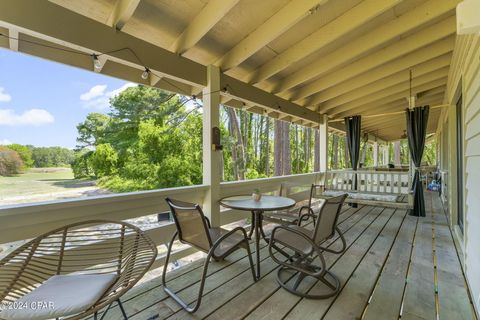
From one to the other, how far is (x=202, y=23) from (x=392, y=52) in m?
2.81

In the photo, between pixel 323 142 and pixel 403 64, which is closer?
pixel 403 64

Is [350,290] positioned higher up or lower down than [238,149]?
lower down

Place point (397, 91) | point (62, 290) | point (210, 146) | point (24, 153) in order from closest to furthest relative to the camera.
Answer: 1. point (62, 290)
2. point (210, 146)
3. point (397, 91)
4. point (24, 153)

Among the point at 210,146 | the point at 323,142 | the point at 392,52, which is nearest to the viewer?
the point at 210,146

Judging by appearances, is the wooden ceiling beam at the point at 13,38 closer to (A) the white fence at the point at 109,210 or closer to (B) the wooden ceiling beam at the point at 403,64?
(A) the white fence at the point at 109,210

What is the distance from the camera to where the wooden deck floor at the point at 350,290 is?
171cm

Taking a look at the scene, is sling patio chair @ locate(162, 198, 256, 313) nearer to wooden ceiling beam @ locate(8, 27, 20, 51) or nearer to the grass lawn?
wooden ceiling beam @ locate(8, 27, 20, 51)

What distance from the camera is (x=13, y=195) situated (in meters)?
8.81

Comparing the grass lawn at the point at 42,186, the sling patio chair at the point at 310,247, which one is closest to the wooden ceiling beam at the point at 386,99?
the sling patio chair at the point at 310,247

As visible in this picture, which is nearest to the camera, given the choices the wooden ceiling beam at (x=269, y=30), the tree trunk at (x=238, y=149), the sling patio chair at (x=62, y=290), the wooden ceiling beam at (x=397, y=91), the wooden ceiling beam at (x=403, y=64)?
the sling patio chair at (x=62, y=290)

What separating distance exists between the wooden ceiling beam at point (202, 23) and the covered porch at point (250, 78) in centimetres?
1

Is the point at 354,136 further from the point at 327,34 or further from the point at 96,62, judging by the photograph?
the point at 96,62

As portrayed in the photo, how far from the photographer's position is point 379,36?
281 cm

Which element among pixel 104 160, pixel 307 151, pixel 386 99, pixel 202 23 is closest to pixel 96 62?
pixel 202 23
